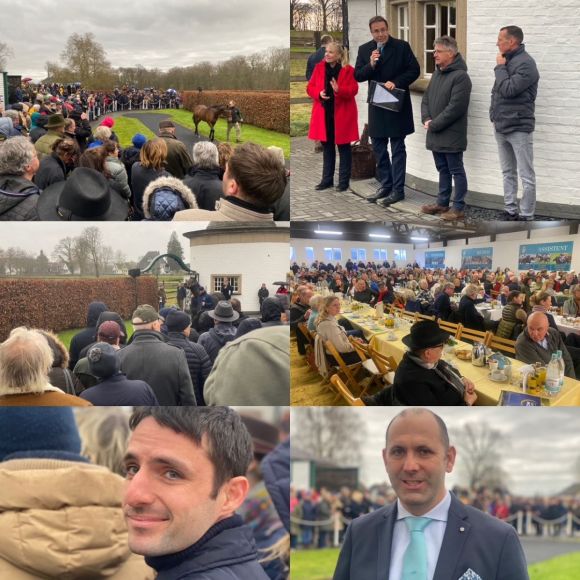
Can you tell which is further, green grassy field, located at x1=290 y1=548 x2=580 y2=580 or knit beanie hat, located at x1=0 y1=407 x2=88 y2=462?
green grassy field, located at x1=290 y1=548 x2=580 y2=580

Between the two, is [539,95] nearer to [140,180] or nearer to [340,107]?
[340,107]

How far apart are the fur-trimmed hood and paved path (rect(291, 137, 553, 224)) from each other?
0.53 metres

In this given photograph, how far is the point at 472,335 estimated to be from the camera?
3879mm

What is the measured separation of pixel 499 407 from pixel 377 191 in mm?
1247

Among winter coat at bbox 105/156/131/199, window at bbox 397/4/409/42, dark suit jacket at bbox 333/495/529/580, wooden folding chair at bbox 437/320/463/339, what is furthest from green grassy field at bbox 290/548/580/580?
window at bbox 397/4/409/42

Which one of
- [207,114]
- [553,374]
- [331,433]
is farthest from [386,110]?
[331,433]

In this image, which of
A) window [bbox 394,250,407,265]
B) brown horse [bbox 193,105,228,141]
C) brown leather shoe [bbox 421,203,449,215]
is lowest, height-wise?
window [bbox 394,250,407,265]

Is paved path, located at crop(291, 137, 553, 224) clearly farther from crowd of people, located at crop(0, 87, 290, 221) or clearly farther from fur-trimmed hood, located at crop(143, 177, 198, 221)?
fur-trimmed hood, located at crop(143, 177, 198, 221)

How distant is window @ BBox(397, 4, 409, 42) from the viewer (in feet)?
12.5

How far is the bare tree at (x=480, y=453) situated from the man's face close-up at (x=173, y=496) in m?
1.34

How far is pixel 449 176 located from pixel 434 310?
2.24 feet

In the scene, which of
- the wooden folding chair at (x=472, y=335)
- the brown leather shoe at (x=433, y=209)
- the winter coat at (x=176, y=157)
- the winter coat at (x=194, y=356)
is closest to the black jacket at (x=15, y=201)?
the winter coat at (x=176, y=157)

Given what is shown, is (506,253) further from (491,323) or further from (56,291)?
(56,291)

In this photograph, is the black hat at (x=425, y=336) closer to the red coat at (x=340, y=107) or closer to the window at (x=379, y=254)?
the window at (x=379, y=254)
